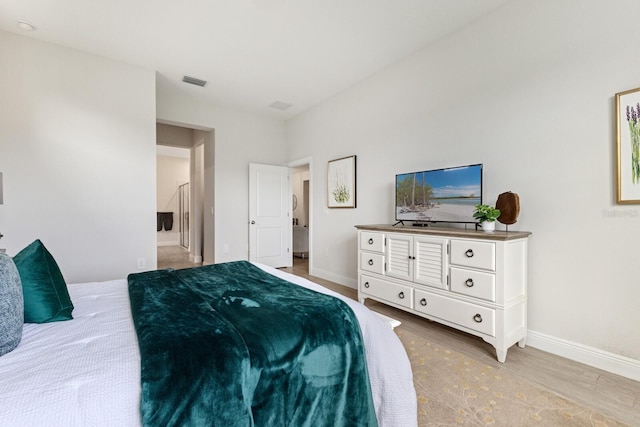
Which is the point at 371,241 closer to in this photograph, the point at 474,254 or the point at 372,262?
the point at 372,262

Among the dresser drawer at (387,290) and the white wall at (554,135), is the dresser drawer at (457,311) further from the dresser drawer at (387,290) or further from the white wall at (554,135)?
the white wall at (554,135)

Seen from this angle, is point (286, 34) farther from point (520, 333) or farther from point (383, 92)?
point (520, 333)

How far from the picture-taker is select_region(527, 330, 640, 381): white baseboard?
1922 millimetres

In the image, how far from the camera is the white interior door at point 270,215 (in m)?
5.17

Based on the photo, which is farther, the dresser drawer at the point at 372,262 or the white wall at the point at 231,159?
the white wall at the point at 231,159

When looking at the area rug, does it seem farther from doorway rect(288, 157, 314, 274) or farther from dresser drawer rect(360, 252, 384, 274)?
doorway rect(288, 157, 314, 274)

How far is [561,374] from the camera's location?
1.97 m

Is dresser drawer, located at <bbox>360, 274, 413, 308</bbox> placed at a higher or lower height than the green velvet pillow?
lower

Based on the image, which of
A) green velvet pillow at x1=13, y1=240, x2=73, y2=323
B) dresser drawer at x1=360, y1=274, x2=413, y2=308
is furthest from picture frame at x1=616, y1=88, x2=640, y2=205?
green velvet pillow at x1=13, y1=240, x2=73, y2=323

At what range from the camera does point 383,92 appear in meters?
3.66

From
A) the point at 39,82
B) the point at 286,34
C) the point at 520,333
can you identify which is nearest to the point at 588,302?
the point at 520,333

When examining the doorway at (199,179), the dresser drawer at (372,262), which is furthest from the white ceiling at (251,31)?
the dresser drawer at (372,262)

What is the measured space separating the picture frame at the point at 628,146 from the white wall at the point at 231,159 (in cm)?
457

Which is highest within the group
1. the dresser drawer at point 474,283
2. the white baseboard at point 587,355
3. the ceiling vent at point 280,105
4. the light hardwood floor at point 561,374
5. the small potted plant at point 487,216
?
the ceiling vent at point 280,105
